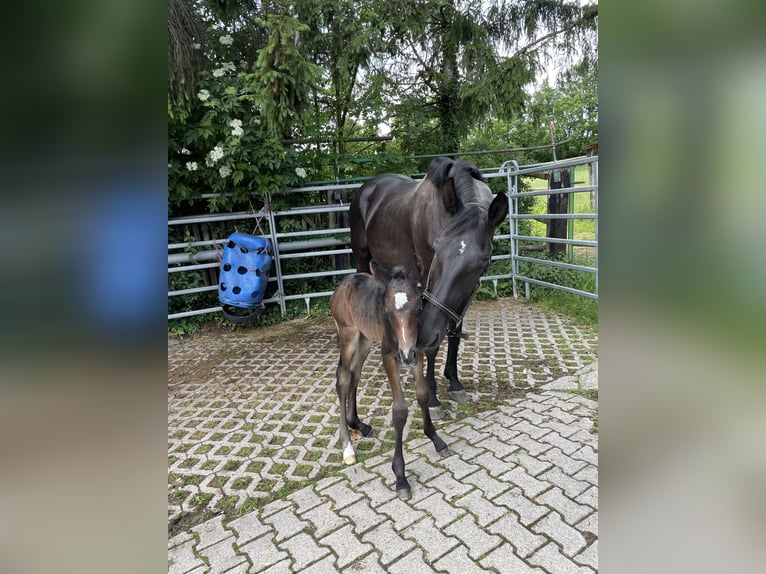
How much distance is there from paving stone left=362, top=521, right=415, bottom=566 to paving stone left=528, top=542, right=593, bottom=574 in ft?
1.98

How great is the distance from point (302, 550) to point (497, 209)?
2.19 metres

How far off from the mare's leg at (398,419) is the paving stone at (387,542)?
0.78 feet

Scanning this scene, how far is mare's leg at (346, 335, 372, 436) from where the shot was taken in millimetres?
2822

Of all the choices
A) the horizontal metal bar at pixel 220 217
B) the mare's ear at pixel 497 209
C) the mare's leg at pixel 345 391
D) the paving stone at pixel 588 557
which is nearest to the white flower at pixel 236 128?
the horizontal metal bar at pixel 220 217

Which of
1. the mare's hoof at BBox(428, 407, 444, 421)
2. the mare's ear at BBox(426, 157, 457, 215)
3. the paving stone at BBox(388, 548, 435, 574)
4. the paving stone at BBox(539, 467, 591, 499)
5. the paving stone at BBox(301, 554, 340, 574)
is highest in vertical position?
the mare's ear at BBox(426, 157, 457, 215)

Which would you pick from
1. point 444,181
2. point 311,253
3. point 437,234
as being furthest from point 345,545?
point 311,253

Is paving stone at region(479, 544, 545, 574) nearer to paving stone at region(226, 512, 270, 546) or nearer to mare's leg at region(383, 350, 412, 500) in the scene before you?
mare's leg at region(383, 350, 412, 500)

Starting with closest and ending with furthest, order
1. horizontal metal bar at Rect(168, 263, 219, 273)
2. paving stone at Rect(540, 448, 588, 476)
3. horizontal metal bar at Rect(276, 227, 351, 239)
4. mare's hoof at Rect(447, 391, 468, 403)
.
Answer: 1. paving stone at Rect(540, 448, 588, 476)
2. mare's hoof at Rect(447, 391, 468, 403)
3. horizontal metal bar at Rect(168, 263, 219, 273)
4. horizontal metal bar at Rect(276, 227, 351, 239)

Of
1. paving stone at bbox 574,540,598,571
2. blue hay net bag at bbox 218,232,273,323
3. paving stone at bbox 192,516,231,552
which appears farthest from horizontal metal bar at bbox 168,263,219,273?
paving stone at bbox 574,540,598,571
